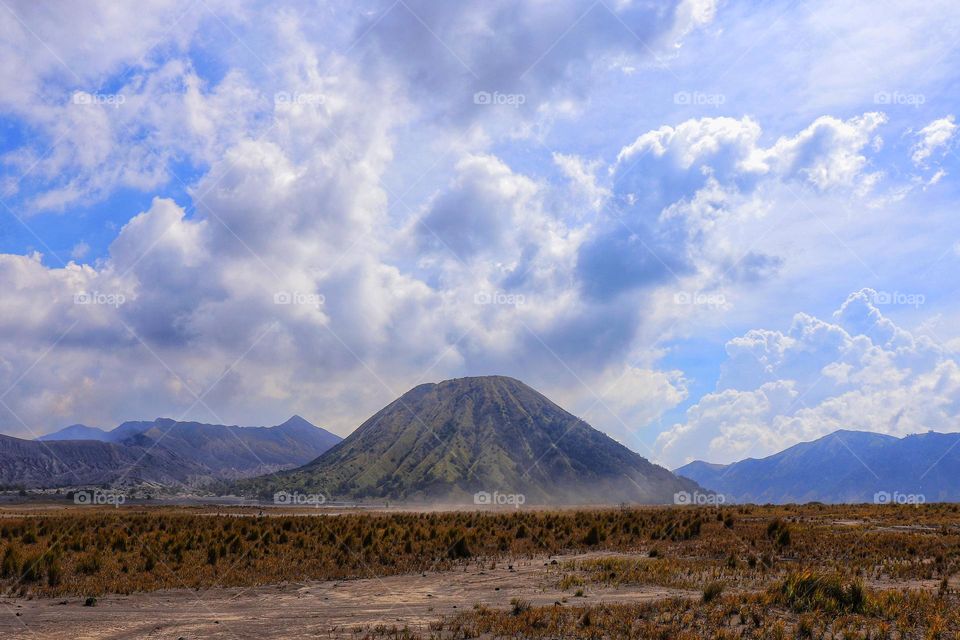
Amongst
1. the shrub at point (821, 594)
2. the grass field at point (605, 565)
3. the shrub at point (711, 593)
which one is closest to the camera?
the grass field at point (605, 565)

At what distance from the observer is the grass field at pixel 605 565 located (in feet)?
46.9

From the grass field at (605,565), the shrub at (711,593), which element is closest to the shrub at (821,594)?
the grass field at (605,565)

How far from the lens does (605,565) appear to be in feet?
74.8

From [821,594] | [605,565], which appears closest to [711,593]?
[821,594]

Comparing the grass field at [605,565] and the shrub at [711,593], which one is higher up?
the shrub at [711,593]

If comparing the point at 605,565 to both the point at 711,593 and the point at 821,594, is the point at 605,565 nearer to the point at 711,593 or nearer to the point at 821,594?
the point at 711,593

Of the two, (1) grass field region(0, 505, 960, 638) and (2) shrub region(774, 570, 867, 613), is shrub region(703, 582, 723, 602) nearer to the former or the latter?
(1) grass field region(0, 505, 960, 638)

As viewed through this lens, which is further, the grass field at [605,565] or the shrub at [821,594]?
the shrub at [821,594]

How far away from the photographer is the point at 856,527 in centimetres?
3384

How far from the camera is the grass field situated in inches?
563

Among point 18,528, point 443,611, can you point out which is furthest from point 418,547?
point 18,528

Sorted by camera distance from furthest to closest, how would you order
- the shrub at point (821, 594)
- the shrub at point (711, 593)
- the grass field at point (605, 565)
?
the shrub at point (711, 593)
the shrub at point (821, 594)
the grass field at point (605, 565)

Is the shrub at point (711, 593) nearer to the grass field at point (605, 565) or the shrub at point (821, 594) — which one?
the grass field at point (605, 565)

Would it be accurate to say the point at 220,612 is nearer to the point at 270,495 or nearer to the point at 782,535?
the point at 782,535
